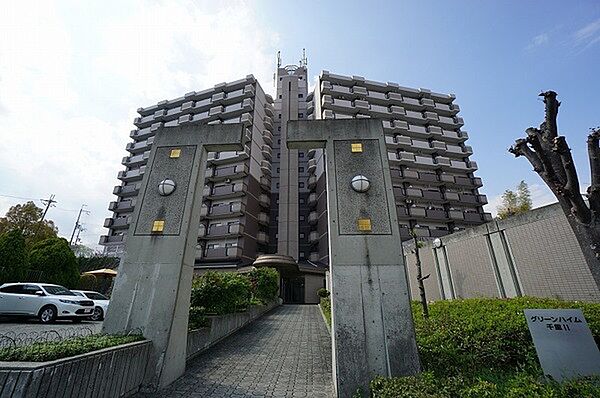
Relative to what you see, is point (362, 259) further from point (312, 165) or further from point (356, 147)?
point (312, 165)

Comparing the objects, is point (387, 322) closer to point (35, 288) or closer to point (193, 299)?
point (193, 299)

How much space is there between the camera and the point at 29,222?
3056 cm

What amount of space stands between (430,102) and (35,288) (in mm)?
44070

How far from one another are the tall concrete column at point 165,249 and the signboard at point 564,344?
5.85 m

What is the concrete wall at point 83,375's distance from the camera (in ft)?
8.45

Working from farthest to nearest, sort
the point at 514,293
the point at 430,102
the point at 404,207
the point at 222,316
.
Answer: the point at 430,102 → the point at 404,207 → the point at 514,293 → the point at 222,316

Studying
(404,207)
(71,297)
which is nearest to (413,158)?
(404,207)

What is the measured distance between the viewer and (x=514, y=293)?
10.1 m

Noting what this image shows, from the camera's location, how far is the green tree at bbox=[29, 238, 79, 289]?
56.9 ft

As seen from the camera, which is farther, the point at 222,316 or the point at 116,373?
the point at 222,316

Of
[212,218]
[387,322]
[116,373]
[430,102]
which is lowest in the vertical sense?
[116,373]

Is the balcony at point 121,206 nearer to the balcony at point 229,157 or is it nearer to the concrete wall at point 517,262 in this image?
the balcony at point 229,157

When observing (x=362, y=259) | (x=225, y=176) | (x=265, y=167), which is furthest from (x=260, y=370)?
(x=265, y=167)

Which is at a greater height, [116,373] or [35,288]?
[35,288]
